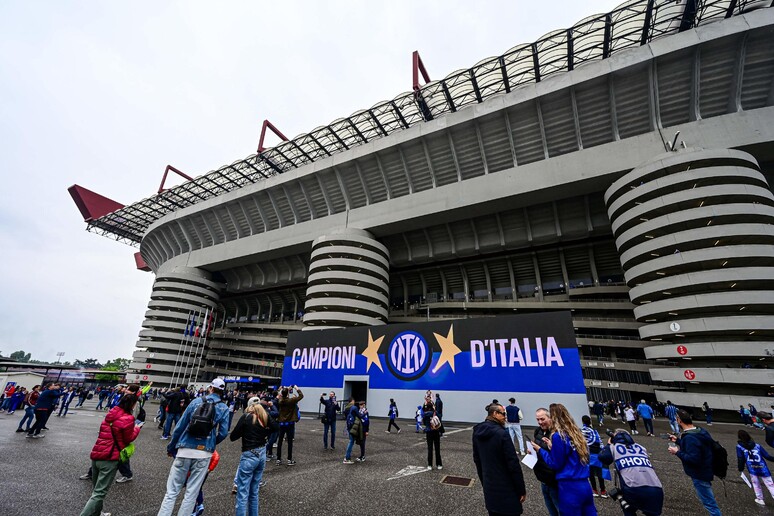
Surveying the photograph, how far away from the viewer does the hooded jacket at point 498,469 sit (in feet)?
11.0

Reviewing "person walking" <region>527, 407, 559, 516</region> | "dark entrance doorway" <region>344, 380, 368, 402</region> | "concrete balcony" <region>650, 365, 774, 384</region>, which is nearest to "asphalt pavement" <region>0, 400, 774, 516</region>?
"person walking" <region>527, 407, 559, 516</region>

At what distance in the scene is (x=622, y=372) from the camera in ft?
104

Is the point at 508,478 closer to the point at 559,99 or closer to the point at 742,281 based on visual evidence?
the point at 742,281

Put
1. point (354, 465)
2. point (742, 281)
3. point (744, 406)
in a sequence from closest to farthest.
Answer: point (354, 465)
point (744, 406)
point (742, 281)

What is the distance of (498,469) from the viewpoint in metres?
3.51

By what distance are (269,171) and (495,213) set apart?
3140 centimetres

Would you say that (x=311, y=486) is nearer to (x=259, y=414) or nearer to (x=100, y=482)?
(x=259, y=414)

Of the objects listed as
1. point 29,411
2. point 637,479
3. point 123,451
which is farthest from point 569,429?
point 29,411

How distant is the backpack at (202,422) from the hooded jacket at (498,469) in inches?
137

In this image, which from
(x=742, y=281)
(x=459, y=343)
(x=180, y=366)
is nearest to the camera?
(x=459, y=343)

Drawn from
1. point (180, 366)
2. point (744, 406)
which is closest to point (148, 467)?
point (744, 406)

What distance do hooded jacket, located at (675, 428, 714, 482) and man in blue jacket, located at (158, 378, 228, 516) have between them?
6.65 m

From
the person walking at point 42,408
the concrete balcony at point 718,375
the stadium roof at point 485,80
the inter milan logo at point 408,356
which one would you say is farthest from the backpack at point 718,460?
the stadium roof at point 485,80

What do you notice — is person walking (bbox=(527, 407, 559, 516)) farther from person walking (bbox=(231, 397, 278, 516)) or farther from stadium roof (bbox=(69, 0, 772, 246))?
stadium roof (bbox=(69, 0, 772, 246))
